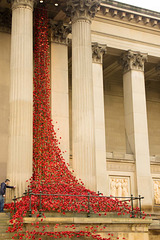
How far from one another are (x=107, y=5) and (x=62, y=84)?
7.66m

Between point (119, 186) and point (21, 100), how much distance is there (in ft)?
37.2

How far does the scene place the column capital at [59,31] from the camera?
90.9 ft

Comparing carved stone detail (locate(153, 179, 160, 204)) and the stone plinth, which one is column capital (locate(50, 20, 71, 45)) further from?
the stone plinth

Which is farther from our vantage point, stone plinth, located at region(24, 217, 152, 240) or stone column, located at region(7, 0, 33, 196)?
stone column, located at region(7, 0, 33, 196)

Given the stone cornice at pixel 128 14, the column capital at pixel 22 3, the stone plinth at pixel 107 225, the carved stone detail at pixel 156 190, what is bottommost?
the stone plinth at pixel 107 225

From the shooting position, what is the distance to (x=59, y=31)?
91.4ft

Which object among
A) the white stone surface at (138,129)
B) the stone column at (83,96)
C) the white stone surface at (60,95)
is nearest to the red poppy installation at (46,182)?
the white stone surface at (60,95)

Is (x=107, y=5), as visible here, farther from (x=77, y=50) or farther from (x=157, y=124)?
(x=157, y=124)

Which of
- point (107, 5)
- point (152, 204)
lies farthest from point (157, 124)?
point (107, 5)

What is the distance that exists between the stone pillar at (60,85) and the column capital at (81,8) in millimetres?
2631

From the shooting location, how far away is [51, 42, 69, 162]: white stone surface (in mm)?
26019

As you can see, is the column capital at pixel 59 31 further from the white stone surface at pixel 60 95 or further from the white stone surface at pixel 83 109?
the white stone surface at pixel 83 109

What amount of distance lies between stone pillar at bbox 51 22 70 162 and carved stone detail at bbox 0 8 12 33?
3244mm

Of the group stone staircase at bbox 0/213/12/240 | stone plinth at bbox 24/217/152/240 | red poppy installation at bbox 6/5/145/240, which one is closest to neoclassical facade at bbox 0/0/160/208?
red poppy installation at bbox 6/5/145/240
